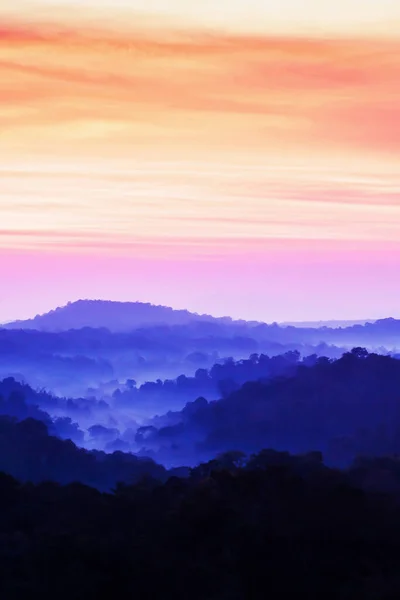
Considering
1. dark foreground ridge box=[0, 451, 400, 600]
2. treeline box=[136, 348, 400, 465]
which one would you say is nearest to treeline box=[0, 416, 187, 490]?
treeline box=[136, 348, 400, 465]

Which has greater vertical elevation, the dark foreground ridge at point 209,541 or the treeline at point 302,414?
the treeline at point 302,414

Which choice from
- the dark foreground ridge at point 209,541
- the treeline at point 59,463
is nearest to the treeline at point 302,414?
the treeline at point 59,463

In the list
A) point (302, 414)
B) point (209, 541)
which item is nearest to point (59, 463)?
point (302, 414)

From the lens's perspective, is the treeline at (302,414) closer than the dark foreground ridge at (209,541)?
No

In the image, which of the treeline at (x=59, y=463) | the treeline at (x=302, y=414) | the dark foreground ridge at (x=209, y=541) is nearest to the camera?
the dark foreground ridge at (x=209, y=541)

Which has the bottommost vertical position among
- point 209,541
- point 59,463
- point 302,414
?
point 59,463

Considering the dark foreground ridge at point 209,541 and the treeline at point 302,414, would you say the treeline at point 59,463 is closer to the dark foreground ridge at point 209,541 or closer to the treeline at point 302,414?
the treeline at point 302,414

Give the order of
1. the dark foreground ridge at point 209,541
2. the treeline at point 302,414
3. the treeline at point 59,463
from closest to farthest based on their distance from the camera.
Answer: the dark foreground ridge at point 209,541, the treeline at point 59,463, the treeline at point 302,414

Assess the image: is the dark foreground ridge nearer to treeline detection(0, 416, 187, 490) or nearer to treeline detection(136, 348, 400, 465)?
treeline detection(0, 416, 187, 490)

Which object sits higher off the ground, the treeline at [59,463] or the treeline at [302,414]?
the treeline at [302,414]

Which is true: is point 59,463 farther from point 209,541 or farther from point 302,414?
point 209,541
